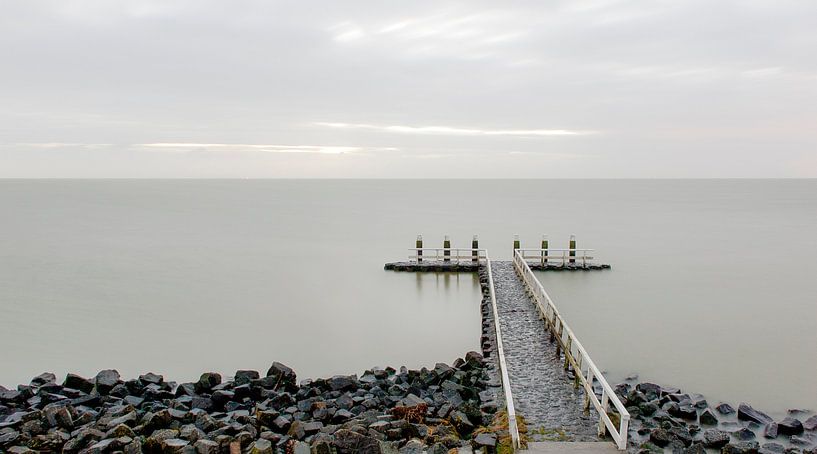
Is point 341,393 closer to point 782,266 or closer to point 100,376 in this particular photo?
point 100,376

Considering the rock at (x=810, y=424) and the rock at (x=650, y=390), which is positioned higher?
the rock at (x=650, y=390)

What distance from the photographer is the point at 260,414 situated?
1055 centimetres

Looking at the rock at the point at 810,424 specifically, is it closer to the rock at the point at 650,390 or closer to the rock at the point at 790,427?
the rock at the point at 790,427

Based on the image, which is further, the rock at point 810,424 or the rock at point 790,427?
the rock at point 810,424

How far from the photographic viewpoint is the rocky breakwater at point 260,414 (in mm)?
9258

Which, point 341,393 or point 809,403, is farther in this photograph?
point 809,403

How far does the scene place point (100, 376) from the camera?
12.9 m

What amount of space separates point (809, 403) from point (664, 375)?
9.29ft

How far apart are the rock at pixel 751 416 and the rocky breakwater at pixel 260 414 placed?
4536mm

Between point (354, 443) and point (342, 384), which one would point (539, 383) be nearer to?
point (354, 443)

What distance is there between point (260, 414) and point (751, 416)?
8.66m

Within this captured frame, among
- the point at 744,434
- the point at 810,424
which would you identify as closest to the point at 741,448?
the point at 744,434

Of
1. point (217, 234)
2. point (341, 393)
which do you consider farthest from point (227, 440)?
point (217, 234)

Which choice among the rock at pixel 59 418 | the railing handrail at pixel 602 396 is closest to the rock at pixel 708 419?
the railing handrail at pixel 602 396
